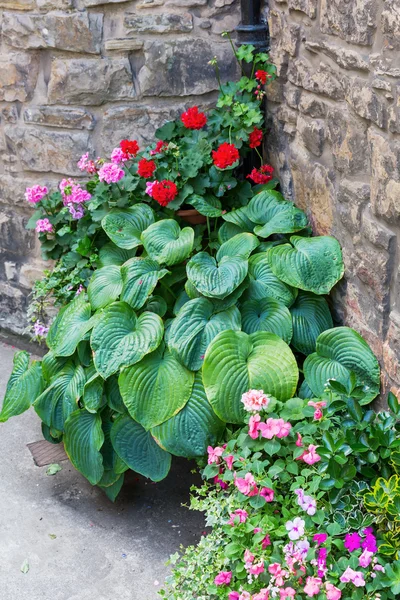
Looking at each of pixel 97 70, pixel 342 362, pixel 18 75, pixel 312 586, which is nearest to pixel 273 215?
pixel 342 362

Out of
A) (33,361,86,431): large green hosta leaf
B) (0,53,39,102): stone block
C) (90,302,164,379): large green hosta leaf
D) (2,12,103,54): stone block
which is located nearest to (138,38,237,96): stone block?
(2,12,103,54): stone block

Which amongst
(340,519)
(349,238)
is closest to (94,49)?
(349,238)

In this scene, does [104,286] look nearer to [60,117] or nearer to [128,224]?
[128,224]

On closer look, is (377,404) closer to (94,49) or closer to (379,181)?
(379,181)

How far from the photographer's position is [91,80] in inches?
119

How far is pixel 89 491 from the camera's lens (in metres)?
2.70

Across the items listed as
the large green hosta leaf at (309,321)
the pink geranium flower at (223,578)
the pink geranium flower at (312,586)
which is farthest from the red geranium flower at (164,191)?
the pink geranium flower at (312,586)

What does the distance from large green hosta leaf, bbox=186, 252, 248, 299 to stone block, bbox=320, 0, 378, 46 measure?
74 cm

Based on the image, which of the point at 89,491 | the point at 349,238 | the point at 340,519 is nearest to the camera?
the point at 340,519

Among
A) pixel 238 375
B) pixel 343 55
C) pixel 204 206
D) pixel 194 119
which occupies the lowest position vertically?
pixel 238 375

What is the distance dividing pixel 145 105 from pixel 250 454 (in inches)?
61.1

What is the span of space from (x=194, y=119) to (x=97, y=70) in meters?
0.48

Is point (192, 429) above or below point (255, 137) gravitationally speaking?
below

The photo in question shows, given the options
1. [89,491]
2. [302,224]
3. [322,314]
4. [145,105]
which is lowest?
[89,491]
